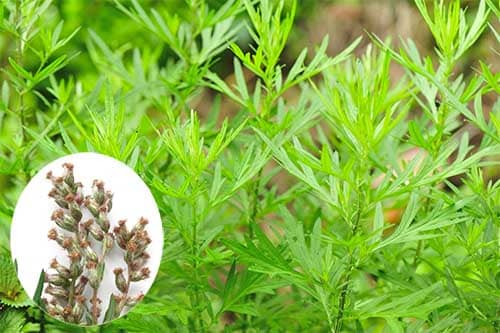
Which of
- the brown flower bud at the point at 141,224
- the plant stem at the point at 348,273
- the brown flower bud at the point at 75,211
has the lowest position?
the plant stem at the point at 348,273

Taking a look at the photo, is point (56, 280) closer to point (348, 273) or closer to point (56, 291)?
point (56, 291)

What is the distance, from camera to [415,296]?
33.7 inches

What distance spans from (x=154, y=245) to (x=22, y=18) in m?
0.36

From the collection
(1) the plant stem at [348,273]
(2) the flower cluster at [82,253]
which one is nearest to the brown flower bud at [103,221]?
(2) the flower cluster at [82,253]

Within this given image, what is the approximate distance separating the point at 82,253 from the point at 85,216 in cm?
3

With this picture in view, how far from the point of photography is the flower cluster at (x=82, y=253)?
0.83 meters

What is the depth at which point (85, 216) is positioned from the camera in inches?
33.2

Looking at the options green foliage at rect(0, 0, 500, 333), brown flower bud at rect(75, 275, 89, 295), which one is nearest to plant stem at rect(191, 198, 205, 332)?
green foliage at rect(0, 0, 500, 333)

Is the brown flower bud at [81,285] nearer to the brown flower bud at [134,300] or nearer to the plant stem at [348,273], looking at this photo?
the brown flower bud at [134,300]

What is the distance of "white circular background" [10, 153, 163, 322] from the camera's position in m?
0.81

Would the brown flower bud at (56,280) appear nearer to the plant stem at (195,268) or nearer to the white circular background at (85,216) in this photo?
the white circular background at (85,216)

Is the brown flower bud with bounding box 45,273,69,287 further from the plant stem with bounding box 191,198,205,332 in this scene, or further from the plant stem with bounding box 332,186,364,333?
the plant stem with bounding box 332,186,364,333

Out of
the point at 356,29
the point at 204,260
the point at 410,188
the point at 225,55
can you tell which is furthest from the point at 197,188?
the point at 356,29

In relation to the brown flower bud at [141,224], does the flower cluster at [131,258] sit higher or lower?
lower
